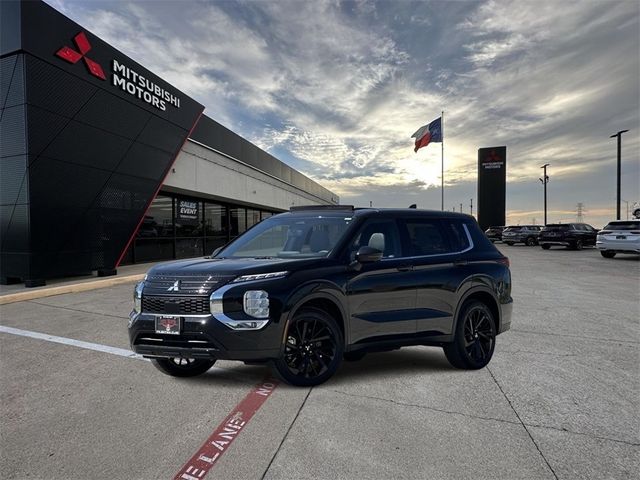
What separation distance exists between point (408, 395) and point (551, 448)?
46.8 inches

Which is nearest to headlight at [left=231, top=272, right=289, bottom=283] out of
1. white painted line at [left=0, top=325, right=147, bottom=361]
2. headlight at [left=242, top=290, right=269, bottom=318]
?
headlight at [left=242, top=290, right=269, bottom=318]

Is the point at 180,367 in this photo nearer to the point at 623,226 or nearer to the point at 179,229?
the point at 179,229

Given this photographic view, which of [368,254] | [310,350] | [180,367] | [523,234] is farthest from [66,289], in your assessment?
[523,234]

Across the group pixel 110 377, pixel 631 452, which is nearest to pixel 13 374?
pixel 110 377

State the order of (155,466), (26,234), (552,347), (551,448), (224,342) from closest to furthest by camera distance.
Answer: (155,466)
(551,448)
(224,342)
(552,347)
(26,234)

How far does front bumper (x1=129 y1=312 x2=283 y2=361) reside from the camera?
3400 mm

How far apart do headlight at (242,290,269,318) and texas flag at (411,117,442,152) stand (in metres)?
26.1

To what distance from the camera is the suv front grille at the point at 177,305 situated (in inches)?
136

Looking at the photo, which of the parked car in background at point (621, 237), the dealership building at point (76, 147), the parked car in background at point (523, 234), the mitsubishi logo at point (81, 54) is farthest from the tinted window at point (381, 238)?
the parked car in background at point (523, 234)

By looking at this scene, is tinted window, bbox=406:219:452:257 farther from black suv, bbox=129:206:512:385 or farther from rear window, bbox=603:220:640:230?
rear window, bbox=603:220:640:230

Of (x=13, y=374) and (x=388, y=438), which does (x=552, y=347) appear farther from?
(x=13, y=374)

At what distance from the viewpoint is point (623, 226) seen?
1812 centimetres

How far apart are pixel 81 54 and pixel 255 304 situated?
1130cm

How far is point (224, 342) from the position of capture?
3.40 metres
